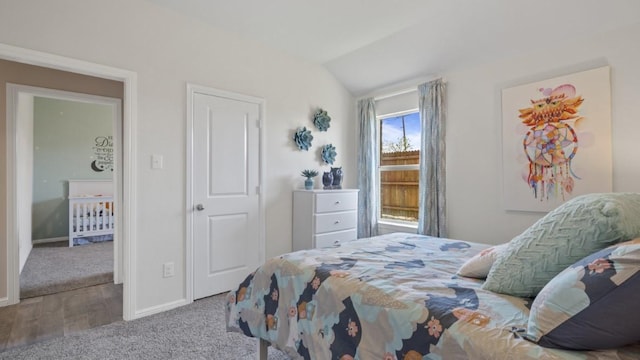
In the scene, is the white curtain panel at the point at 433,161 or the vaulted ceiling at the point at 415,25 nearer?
the vaulted ceiling at the point at 415,25

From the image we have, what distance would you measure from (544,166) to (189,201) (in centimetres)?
312

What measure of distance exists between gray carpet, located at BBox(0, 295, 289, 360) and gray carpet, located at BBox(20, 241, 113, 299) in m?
1.31

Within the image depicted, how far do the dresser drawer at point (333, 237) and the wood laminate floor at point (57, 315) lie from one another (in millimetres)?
1899

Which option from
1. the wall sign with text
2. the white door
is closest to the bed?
the white door

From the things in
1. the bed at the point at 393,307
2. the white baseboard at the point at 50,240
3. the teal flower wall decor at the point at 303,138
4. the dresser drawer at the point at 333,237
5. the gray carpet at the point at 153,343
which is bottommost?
the gray carpet at the point at 153,343

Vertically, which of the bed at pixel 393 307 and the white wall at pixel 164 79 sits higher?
the white wall at pixel 164 79

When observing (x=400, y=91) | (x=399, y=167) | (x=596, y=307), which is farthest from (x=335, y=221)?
(x=596, y=307)

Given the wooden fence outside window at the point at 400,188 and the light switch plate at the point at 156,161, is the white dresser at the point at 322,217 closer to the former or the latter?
the wooden fence outside window at the point at 400,188

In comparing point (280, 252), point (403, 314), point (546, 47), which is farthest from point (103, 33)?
point (546, 47)

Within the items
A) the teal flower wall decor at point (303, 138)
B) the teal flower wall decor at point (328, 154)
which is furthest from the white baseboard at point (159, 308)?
the teal flower wall decor at point (328, 154)

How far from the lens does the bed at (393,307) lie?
895mm

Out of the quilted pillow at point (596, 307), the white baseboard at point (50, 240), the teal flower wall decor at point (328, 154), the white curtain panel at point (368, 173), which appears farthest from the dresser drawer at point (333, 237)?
the white baseboard at point (50, 240)

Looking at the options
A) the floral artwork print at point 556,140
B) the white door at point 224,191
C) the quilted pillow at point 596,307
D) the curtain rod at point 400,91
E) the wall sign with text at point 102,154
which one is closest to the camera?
the quilted pillow at point 596,307

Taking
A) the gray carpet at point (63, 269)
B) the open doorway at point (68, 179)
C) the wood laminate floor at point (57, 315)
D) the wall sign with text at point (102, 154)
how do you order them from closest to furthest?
the wood laminate floor at point (57, 315), the gray carpet at point (63, 269), the open doorway at point (68, 179), the wall sign with text at point (102, 154)
